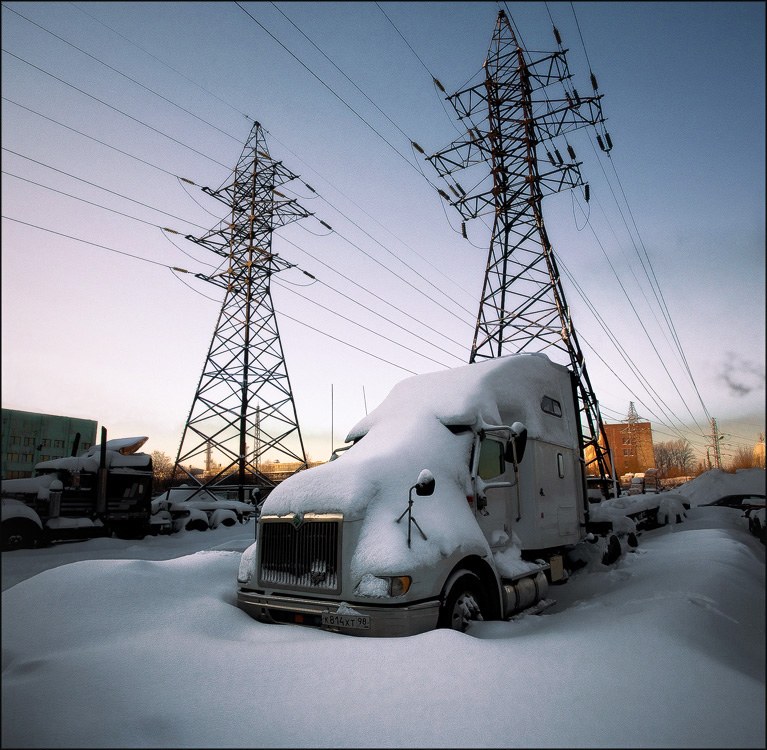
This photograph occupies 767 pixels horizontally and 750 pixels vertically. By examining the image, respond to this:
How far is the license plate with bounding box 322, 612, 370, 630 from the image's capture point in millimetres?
4375

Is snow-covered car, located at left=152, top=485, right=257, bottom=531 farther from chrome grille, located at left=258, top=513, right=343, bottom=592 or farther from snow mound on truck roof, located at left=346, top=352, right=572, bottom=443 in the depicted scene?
chrome grille, located at left=258, top=513, right=343, bottom=592

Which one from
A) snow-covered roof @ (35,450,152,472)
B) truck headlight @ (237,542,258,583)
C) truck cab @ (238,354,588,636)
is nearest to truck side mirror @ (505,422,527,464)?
truck cab @ (238,354,588,636)

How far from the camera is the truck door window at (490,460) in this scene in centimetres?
620

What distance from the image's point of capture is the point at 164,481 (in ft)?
89.1

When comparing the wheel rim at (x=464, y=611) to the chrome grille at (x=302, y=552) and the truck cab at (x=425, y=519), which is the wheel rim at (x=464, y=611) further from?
the chrome grille at (x=302, y=552)

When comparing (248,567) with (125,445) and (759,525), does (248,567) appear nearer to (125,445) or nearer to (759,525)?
(759,525)

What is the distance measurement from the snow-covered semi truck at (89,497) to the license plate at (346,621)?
9.94 meters

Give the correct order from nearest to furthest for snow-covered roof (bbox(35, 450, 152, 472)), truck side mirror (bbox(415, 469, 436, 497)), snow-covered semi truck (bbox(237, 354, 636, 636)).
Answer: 1. snow-covered semi truck (bbox(237, 354, 636, 636))
2. truck side mirror (bbox(415, 469, 436, 497))
3. snow-covered roof (bbox(35, 450, 152, 472))

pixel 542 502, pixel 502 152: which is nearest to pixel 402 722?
pixel 542 502

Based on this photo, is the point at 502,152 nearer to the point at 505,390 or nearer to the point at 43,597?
the point at 505,390

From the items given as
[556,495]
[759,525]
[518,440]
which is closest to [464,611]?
[518,440]

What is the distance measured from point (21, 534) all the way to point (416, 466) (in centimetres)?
1178

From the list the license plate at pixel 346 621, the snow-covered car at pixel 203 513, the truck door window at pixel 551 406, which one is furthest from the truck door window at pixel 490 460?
the snow-covered car at pixel 203 513

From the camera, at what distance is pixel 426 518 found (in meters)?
4.98
